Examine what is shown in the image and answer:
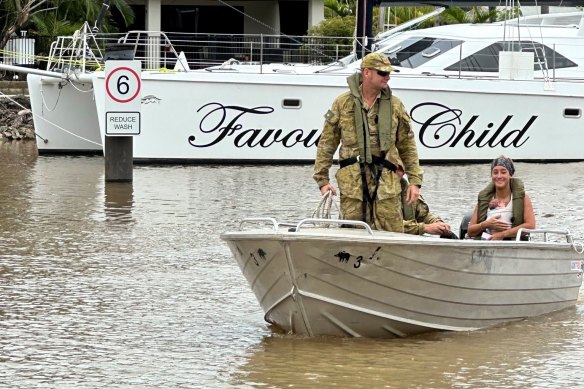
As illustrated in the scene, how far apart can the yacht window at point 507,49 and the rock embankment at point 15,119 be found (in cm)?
1026

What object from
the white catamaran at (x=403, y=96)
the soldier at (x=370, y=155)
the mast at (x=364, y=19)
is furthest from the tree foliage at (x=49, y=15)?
the soldier at (x=370, y=155)

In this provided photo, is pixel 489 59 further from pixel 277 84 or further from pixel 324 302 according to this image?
pixel 324 302

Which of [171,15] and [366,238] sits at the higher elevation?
[171,15]

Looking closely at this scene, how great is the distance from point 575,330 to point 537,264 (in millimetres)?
620

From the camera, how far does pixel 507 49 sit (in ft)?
85.0

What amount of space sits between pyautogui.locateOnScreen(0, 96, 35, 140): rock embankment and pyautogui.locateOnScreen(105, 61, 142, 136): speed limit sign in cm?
1068

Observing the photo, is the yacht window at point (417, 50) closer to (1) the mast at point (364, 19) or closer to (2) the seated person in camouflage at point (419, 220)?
(1) the mast at point (364, 19)

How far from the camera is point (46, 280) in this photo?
482 inches

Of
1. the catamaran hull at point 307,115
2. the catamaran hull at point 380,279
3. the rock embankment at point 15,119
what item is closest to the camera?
the catamaran hull at point 380,279

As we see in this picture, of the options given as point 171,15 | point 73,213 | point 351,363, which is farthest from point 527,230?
point 171,15

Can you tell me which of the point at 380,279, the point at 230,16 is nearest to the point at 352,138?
the point at 380,279

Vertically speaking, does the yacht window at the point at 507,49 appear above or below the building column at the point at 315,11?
below

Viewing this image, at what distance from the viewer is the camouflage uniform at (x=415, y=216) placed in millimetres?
10422

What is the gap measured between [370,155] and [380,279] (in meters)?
1.02
